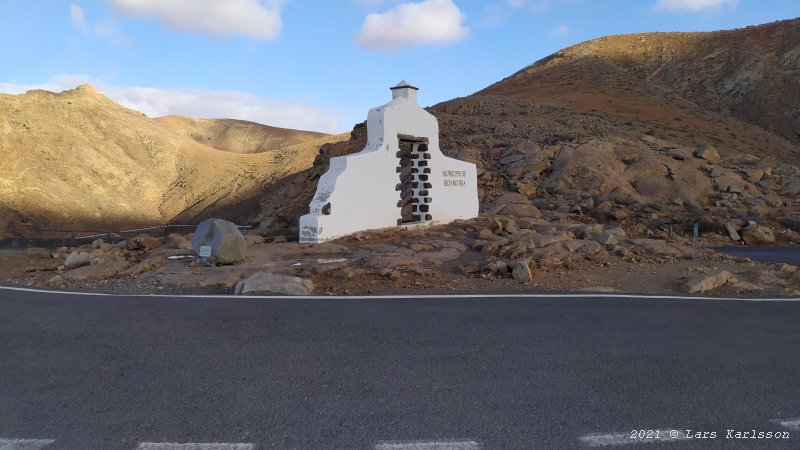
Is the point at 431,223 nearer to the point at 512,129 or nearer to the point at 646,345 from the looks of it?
the point at 646,345

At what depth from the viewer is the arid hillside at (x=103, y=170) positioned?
123 ft

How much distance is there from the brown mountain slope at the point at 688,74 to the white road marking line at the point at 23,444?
4114 cm

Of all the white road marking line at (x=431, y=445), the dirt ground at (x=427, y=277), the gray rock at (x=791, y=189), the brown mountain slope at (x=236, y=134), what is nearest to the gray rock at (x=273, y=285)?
the dirt ground at (x=427, y=277)

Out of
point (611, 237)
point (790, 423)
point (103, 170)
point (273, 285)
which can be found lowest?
point (790, 423)

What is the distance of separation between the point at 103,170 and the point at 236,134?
52849 millimetres

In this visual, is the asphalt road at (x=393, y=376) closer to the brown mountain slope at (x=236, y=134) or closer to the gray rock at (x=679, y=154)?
the gray rock at (x=679, y=154)

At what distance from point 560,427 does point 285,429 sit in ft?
5.89

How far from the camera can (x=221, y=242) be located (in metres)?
11.9

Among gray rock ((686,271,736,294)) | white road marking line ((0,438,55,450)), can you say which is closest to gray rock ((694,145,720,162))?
gray rock ((686,271,736,294))

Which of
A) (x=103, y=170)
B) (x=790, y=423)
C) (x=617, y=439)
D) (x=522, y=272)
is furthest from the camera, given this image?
(x=103, y=170)

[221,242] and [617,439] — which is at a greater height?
[221,242]

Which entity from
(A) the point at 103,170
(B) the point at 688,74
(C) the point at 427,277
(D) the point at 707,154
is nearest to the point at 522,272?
(C) the point at 427,277

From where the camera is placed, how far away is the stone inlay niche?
14.3 metres

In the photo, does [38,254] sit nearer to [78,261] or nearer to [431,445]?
[78,261]
